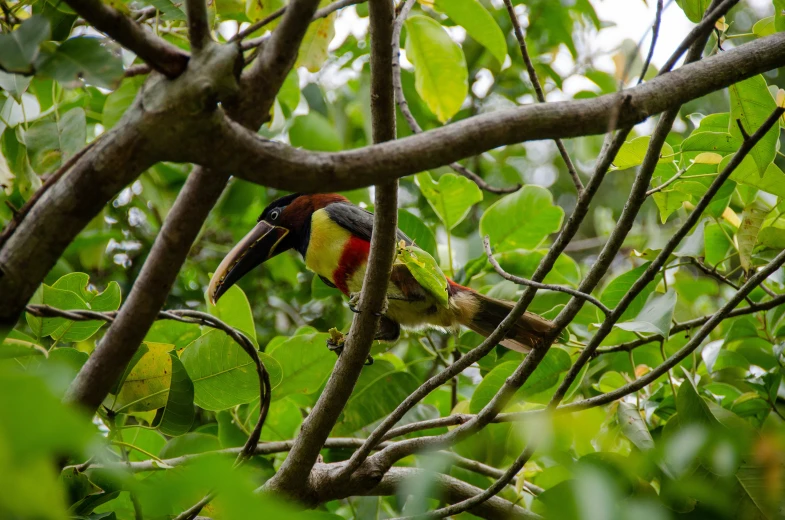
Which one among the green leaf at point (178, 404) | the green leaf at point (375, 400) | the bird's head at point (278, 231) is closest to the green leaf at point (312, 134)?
the bird's head at point (278, 231)

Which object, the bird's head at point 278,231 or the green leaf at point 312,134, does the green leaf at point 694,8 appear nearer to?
the green leaf at point 312,134

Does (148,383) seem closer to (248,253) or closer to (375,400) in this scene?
(375,400)

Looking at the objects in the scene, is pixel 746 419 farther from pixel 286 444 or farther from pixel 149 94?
pixel 149 94

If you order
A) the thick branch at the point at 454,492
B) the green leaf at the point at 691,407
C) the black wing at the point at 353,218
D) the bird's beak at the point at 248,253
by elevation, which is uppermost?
the black wing at the point at 353,218

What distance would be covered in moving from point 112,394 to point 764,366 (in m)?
2.41

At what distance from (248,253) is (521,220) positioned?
135 centimetres

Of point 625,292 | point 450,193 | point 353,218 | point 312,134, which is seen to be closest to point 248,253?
point 353,218

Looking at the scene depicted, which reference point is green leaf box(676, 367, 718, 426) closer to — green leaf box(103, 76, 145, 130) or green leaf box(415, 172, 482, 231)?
green leaf box(415, 172, 482, 231)

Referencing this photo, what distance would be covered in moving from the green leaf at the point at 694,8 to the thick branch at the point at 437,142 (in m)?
0.48

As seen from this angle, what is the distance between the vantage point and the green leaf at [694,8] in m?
2.05

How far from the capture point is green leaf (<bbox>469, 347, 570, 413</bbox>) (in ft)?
8.16

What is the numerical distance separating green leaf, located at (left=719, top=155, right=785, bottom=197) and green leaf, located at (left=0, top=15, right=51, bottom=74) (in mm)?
1924

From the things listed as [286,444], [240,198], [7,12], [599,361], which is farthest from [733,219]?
[7,12]

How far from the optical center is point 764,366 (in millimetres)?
2838
